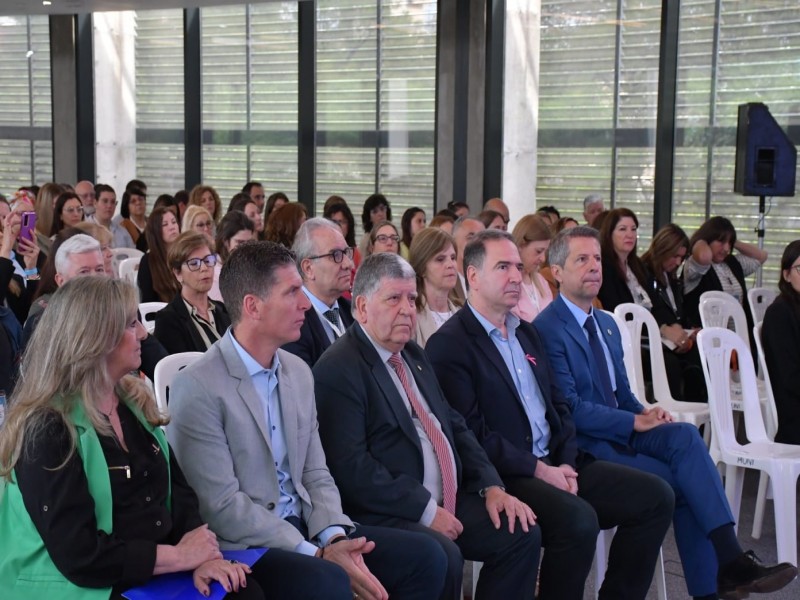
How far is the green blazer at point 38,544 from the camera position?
7.48ft

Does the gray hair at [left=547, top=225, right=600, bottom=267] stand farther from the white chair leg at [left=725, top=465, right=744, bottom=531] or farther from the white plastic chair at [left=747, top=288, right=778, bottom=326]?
the white plastic chair at [left=747, top=288, right=778, bottom=326]

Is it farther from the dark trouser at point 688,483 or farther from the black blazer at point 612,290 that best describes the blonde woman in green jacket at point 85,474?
the black blazer at point 612,290

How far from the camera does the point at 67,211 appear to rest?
729 cm

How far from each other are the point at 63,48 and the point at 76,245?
869 cm

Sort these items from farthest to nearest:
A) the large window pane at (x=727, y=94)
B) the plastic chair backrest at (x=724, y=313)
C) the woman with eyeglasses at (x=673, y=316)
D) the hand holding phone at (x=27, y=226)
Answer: the large window pane at (x=727, y=94) < the woman with eyeglasses at (x=673, y=316) < the plastic chair backrest at (x=724, y=313) < the hand holding phone at (x=27, y=226)

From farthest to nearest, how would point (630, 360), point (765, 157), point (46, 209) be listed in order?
point (765, 157)
point (46, 209)
point (630, 360)

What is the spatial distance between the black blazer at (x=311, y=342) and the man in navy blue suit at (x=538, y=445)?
411 mm

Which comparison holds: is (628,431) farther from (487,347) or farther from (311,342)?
(311,342)

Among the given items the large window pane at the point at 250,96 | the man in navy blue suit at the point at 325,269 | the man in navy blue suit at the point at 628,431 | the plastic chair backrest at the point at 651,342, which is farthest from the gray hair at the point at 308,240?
the large window pane at the point at 250,96

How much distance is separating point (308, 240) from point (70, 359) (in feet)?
5.62

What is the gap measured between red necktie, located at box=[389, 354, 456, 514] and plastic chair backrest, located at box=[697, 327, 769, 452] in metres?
1.65

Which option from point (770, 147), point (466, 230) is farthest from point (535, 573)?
point (770, 147)

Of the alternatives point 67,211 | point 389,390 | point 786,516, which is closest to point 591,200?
point 67,211

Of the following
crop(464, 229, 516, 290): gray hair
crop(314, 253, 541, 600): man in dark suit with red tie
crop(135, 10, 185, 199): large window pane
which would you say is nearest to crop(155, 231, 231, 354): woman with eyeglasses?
crop(464, 229, 516, 290): gray hair
